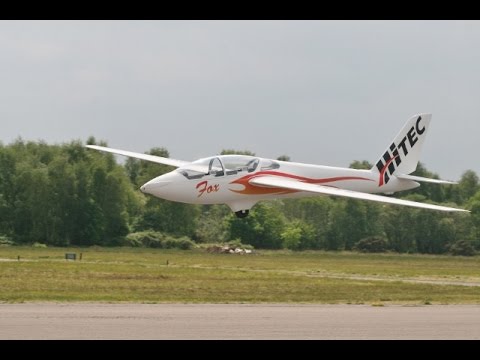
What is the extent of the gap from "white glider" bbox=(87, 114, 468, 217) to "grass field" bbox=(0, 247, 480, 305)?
3041 mm

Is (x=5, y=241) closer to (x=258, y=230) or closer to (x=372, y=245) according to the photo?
(x=258, y=230)

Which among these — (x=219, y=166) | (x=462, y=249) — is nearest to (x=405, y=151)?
(x=462, y=249)

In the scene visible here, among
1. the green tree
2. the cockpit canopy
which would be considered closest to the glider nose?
the cockpit canopy

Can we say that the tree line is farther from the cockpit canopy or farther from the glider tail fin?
the cockpit canopy

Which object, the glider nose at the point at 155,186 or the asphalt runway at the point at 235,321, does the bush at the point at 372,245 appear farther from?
the asphalt runway at the point at 235,321

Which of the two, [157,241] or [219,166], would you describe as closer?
[219,166]

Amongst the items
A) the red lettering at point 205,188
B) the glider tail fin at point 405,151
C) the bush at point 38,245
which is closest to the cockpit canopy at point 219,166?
the red lettering at point 205,188

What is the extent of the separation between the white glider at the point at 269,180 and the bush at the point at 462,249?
9.12 metres

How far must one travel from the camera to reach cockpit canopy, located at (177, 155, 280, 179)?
2248 inches

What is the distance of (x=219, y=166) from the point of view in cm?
5753

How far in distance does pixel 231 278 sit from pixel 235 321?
16.7 m

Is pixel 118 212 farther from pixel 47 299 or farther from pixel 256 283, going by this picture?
pixel 47 299

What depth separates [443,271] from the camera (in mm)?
55188

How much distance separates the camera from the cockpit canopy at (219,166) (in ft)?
187
